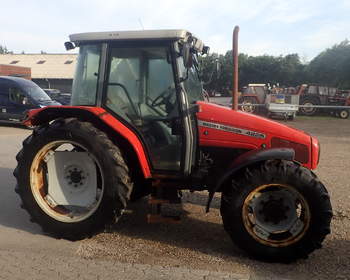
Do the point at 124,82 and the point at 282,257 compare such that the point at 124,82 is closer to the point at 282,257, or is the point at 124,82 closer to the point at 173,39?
the point at 173,39

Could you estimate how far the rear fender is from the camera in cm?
386

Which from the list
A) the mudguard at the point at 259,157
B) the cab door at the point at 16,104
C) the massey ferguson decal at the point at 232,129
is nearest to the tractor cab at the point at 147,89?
the massey ferguson decal at the point at 232,129

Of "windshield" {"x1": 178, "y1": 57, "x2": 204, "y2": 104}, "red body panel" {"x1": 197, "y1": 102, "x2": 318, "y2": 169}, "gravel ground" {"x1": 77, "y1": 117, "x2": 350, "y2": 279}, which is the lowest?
"gravel ground" {"x1": 77, "y1": 117, "x2": 350, "y2": 279}

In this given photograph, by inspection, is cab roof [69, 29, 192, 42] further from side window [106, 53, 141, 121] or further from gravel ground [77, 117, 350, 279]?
gravel ground [77, 117, 350, 279]

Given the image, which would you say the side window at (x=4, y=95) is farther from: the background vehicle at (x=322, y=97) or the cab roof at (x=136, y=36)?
the background vehicle at (x=322, y=97)

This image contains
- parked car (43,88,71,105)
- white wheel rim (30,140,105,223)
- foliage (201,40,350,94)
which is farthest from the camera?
foliage (201,40,350,94)

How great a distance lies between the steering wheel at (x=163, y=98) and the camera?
12.8 feet

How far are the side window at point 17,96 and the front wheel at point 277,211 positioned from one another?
12876mm

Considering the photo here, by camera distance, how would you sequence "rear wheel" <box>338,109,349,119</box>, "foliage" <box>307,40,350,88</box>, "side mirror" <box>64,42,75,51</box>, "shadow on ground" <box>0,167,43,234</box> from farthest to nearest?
1. "foliage" <box>307,40,350,88</box>
2. "rear wheel" <box>338,109,349,119</box>
3. "shadow on ground" <box>0,167,43,234</box>
4. "side mirror" <box>64,42,75,51</box>

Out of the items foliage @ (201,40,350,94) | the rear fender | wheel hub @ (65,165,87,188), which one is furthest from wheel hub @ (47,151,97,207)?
foliage @ (201,40,350,94)

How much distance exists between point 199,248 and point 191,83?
73.3 inches

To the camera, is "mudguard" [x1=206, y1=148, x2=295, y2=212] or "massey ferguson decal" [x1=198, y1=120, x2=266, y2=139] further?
"massey ferguson decal" [x1=198, y1=120, x2=266, y2=139]

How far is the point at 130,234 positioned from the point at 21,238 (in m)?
1.22

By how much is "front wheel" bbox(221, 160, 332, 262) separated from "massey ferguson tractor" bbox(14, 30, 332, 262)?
0.05 feet
